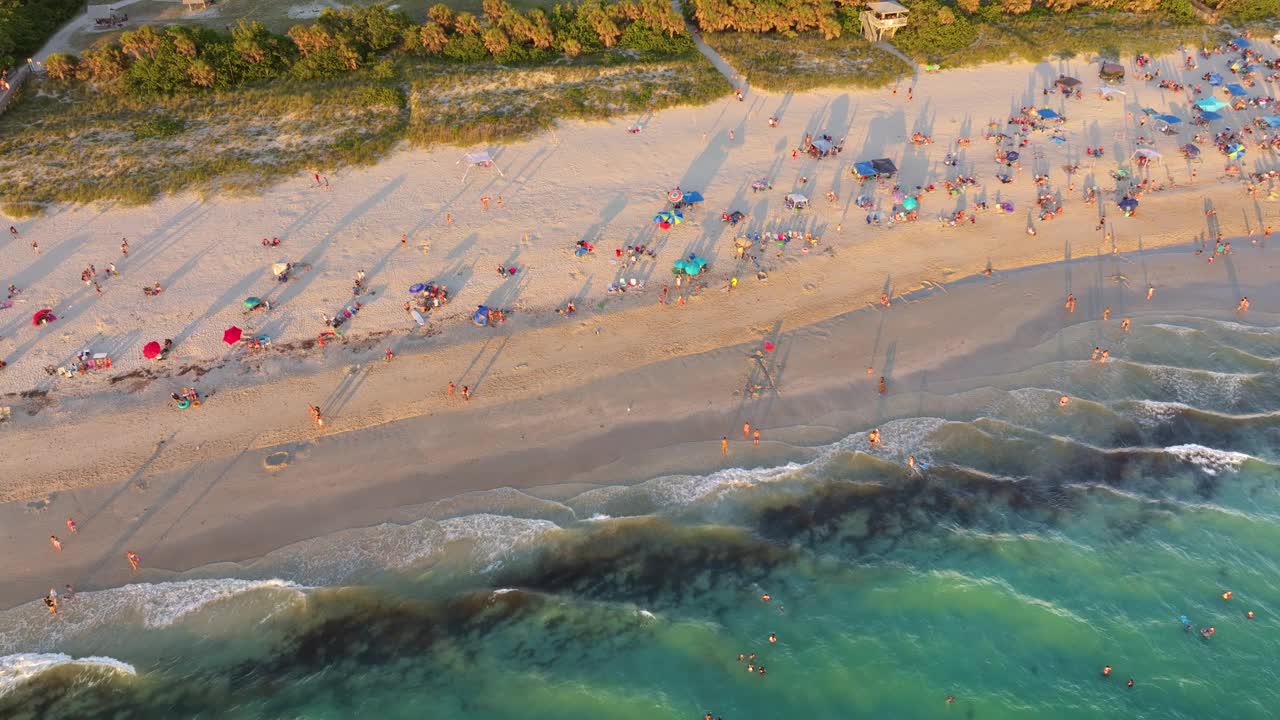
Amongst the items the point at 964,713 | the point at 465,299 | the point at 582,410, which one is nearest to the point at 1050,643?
the point at 964,713

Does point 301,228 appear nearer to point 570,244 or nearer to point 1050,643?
point 570,244

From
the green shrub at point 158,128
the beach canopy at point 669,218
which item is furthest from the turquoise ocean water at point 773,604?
the green shrub at point 158,128

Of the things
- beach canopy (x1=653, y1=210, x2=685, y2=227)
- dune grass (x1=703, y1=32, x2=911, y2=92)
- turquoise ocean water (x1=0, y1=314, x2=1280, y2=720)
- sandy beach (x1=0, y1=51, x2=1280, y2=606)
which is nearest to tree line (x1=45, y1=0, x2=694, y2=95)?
dune grass (x1=703, y1=32, x2=911, y2=92)

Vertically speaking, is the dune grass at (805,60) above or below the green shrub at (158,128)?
below

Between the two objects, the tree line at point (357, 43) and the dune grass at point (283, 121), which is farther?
the tree line at point (357, 43)

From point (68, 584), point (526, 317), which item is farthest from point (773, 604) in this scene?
point (68, 584)

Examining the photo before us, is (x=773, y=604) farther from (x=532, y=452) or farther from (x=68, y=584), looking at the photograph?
(x=68, y=584)

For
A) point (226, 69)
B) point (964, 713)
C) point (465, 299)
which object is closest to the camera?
point (964, 713)

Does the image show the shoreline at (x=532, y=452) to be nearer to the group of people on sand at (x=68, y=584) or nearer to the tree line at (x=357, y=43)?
the group of people on sand at (x=68, y=584)
